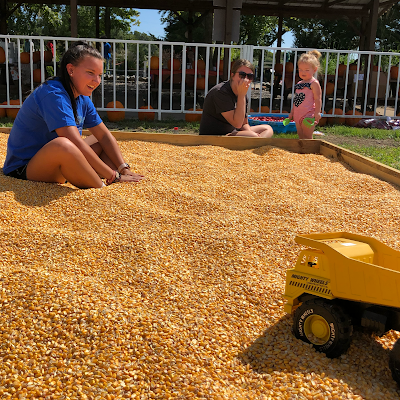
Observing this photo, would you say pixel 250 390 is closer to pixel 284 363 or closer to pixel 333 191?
pixel 284 363

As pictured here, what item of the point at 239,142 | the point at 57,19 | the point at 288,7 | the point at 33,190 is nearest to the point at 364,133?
the point at 239,142

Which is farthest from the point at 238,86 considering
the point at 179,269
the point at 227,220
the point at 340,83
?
the point at 340,83

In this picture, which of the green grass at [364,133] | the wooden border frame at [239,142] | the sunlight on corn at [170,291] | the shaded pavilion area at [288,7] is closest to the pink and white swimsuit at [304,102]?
the wooden border frame at [239,142]

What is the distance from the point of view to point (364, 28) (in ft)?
38.2

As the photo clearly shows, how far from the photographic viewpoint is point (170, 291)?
1.82 meters

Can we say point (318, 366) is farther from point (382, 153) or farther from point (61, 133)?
point (382, 153)

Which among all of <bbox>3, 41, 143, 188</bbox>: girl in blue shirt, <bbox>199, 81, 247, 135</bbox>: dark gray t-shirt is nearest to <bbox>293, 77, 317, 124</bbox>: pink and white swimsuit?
<bbox>199, 81, 247, 135</bbox>: dark gray t-shirt

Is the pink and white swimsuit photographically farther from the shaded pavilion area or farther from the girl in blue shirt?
the shaded pavilion area

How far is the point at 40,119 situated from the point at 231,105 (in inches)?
82.8

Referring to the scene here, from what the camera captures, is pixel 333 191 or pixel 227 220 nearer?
pixel 227 220

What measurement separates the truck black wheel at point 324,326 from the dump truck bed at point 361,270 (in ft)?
0.18

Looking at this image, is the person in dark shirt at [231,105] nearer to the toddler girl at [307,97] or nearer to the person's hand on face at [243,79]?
the person's hand on face at [243,79]

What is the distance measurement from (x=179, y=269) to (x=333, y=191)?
1.66 metres

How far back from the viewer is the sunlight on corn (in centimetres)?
133
